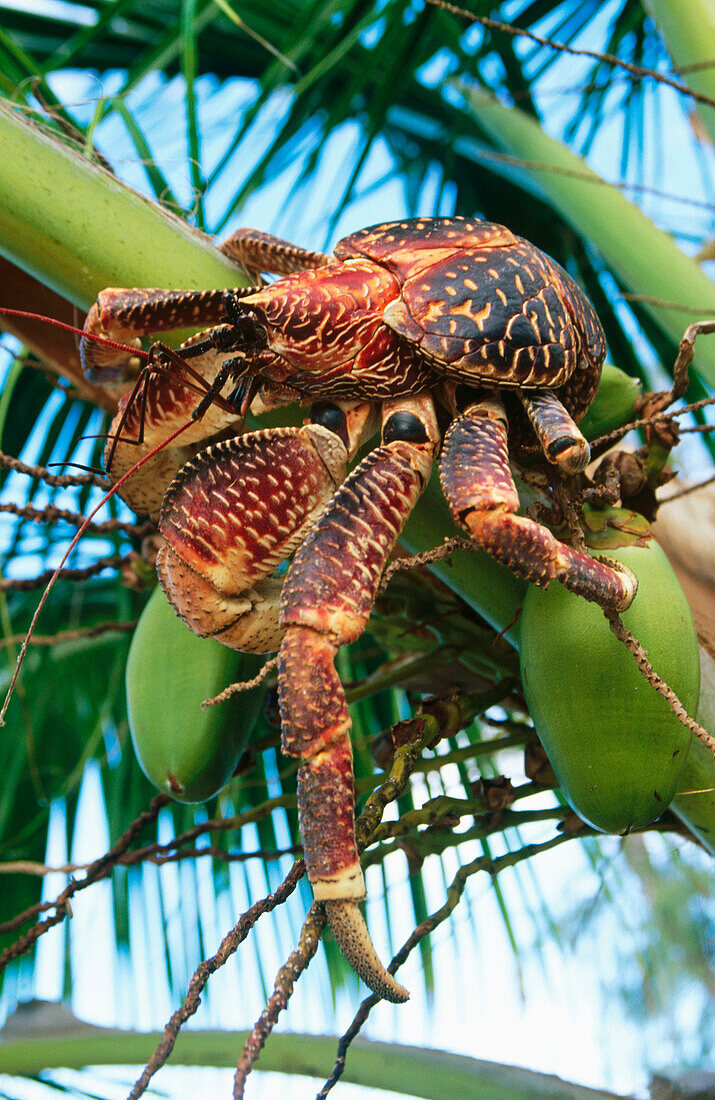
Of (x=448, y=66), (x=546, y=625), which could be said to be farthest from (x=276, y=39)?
(x=546, y=625)

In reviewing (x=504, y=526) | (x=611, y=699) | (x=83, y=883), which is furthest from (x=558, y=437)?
(x=83, y=883)

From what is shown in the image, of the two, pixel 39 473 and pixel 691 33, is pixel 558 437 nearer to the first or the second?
pixel 39 473

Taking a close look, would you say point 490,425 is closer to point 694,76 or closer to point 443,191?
point 694,76

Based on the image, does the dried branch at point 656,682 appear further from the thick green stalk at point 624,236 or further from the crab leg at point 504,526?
the thick green stalk at point 624,236

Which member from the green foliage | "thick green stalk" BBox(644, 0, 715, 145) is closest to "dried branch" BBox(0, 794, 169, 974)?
the green foliage

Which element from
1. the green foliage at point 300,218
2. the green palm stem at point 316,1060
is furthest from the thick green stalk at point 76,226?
the green palm stem at point 316,1060

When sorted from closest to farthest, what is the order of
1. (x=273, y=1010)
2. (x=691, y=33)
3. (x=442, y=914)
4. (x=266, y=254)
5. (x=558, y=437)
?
(x=273, y=1010), (x=558, y=437), (x=442, y=914), (x=266, y=254), (x=691, y=33)
